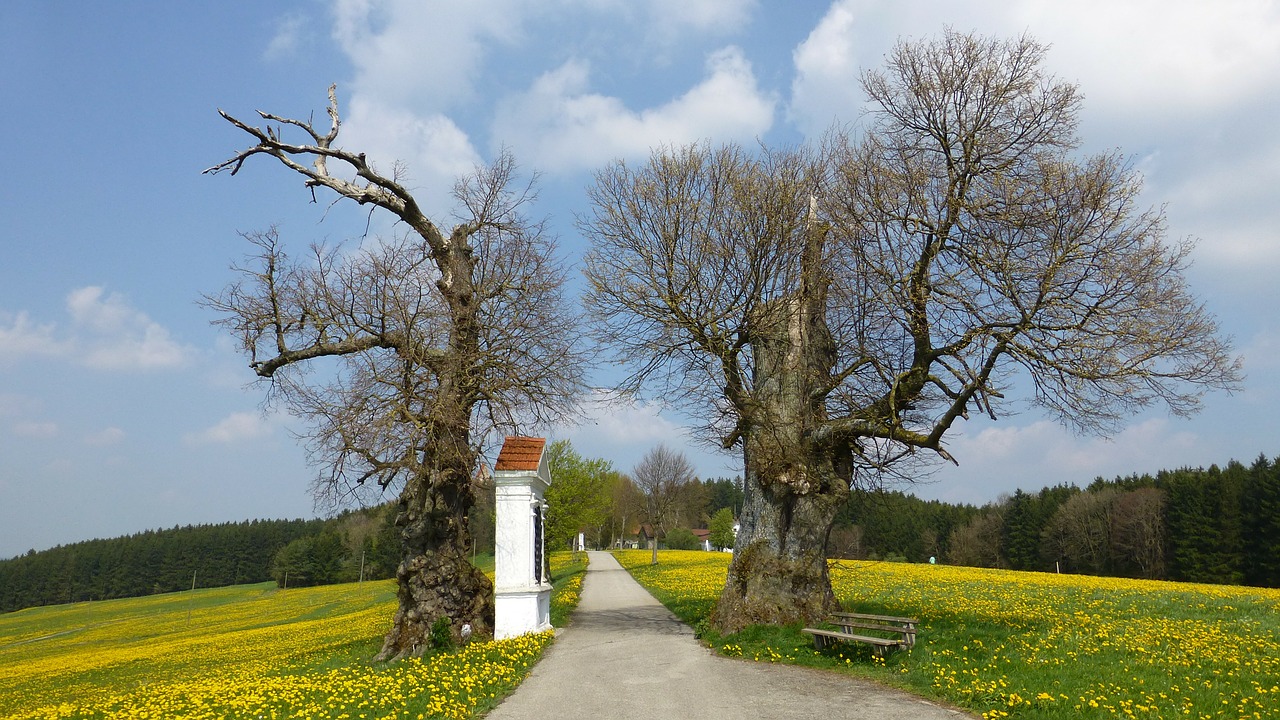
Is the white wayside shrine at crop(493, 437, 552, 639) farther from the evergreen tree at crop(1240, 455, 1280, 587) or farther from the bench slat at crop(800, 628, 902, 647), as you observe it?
the evergreen tree at crop(1240, 455, 1280, 587)

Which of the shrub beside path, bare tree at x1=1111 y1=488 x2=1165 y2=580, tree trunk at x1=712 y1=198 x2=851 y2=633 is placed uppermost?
tree trunk at x1=712 y1=198 x2=851 y2=633

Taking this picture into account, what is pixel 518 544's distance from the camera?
16.3 meters

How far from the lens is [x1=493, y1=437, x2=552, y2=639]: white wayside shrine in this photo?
15.9 meters

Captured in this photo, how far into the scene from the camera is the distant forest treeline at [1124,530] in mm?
52250

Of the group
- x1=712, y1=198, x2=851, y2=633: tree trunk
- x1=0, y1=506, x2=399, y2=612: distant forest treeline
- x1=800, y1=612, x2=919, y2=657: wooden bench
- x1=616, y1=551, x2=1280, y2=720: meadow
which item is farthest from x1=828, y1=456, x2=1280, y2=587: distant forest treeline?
x1=0, y1=506, x2=399, y2=612: distant forest treeline

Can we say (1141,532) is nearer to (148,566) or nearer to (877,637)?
(877,637)

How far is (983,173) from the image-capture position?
1354 cm

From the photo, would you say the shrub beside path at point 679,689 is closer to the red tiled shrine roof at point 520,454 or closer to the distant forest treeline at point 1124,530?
the red tiled shrine roof at point 520,454

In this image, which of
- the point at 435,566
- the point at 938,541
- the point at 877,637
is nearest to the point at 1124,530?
the point at 938,541

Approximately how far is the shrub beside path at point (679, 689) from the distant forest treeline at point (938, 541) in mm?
4618

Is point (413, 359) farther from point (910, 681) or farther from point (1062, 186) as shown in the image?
point (1062, 186)

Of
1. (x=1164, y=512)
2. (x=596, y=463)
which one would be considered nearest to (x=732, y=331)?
(x=596, y=463)

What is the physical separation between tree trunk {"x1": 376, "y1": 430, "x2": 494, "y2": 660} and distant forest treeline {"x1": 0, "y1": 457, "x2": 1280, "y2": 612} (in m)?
2.14

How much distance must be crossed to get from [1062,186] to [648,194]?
7943 mm
